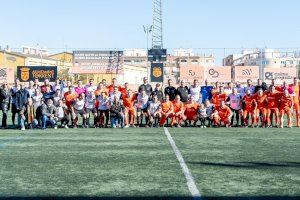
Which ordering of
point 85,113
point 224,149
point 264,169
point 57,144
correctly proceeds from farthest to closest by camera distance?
point 85,113 → point 57,144 → point 224,149 → point 264,169

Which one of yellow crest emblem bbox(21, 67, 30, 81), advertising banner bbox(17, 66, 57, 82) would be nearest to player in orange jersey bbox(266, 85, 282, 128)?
advertising banner bbox(17, 66, 57, 82)

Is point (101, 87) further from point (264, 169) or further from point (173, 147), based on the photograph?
point (264, 169)

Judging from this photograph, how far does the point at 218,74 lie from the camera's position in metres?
27.5

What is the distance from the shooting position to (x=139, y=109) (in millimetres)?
16594

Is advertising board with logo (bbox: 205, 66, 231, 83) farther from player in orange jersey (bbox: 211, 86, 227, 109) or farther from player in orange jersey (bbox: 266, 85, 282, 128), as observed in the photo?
player in orange jersey (bbox: 266, 85, 282, 128)

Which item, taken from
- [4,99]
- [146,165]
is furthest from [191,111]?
[146,165]

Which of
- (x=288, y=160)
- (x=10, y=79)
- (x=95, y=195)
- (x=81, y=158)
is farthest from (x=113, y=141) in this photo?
(x=10, y=79)

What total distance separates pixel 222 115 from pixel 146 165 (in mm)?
8230

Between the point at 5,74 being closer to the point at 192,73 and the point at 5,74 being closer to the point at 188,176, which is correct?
the point at 192,73

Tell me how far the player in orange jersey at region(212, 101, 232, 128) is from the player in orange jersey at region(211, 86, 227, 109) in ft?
0.78

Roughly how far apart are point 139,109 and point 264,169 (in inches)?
352

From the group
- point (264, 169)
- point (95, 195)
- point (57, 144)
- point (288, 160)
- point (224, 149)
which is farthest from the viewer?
point (57, 144)

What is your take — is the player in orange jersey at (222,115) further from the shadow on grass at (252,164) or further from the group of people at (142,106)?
the shadow on grass at (252,164)

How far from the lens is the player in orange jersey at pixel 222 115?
52.6 ft
